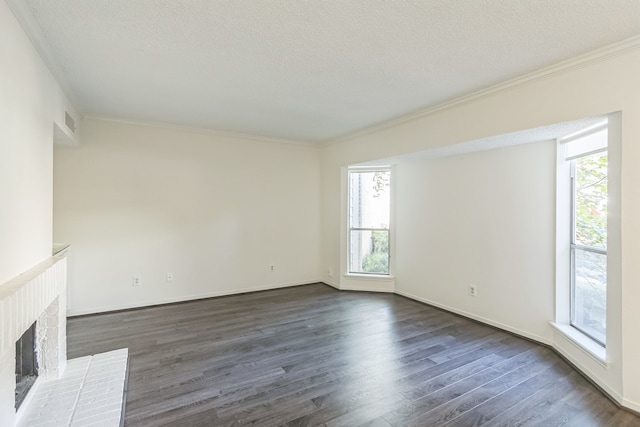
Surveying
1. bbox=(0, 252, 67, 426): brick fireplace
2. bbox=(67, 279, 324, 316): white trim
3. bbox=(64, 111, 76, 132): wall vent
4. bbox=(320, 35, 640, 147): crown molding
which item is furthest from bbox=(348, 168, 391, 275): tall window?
bbox=(0, 252, 67, 426): brick fireplace

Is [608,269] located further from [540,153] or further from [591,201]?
[540,153]

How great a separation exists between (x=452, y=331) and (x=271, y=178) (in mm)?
3378

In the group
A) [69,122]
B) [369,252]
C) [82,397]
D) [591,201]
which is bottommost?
[82,397]

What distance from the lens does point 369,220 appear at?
5059 mm

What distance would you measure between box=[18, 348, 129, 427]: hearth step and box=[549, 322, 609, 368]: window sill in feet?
11.1

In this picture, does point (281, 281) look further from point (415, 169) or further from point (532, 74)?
point (532, 74)

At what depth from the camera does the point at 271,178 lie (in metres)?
5.07

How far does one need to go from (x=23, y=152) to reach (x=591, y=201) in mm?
4279

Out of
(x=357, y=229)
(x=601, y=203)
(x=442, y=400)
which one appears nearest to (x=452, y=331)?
(x=442, y=400)

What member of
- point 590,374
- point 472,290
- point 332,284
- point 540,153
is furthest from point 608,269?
point 332,284

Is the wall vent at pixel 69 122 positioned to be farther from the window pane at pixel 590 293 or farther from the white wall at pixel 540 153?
the window pane at pixel 590 293

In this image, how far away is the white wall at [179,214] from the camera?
381 centimetres

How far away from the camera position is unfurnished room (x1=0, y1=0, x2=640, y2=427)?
189cm

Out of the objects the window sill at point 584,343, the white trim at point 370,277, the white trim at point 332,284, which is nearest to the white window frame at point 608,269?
the window sill at point 584,343
